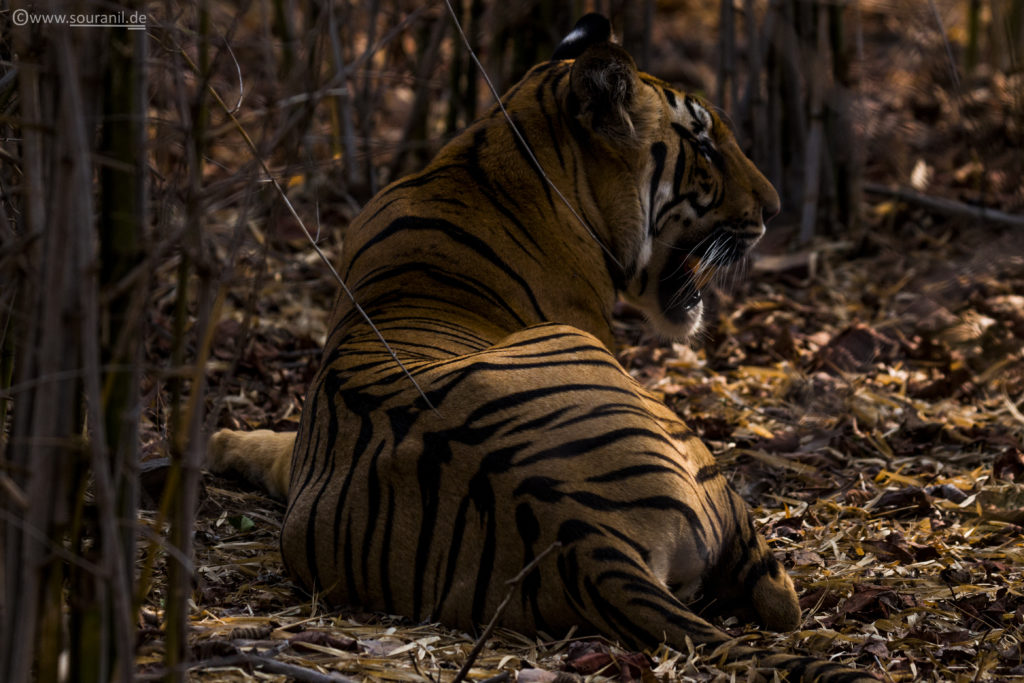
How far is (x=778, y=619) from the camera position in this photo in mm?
2549

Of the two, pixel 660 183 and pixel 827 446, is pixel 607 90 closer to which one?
pixel 660 183

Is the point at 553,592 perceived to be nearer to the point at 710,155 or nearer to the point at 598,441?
the point at 598,441

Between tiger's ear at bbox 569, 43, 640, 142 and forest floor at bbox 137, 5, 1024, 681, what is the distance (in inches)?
30.2

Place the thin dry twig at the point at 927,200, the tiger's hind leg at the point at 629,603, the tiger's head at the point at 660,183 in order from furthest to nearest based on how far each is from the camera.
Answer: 1. the thin dry twig at the point at 927,200
2. the tiger's head at the point at 660,183
3. the tiger's hind leg at the point at 629,603

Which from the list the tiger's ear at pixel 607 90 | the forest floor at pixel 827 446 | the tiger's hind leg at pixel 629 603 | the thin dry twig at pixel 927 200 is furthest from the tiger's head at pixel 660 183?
the thin dry twig at pixel 927 200

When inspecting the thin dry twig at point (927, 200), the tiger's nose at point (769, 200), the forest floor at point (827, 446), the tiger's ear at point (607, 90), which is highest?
the tiger's ear at point (607, 90)

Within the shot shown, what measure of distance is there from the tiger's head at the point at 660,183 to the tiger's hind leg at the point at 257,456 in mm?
1189

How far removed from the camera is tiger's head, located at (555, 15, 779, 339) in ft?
11.1

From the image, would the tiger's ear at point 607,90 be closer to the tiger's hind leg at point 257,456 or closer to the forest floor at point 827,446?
the forest floor at point 827,446

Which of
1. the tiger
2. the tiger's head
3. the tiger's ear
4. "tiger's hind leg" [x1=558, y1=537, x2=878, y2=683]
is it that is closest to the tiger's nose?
the tiger's head

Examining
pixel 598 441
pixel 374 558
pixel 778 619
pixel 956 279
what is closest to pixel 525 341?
pixel 598 441

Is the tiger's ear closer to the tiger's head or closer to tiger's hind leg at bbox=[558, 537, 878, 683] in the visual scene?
the tiger's head

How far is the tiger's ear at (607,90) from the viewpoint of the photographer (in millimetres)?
3283

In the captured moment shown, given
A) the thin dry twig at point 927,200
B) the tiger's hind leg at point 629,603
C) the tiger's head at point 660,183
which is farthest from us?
the thin dry twig at point 927,200
